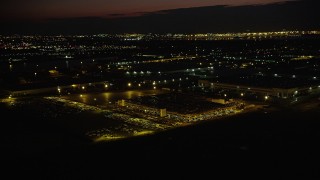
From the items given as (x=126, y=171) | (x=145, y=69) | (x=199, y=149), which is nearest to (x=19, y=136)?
(x=126, y=171)

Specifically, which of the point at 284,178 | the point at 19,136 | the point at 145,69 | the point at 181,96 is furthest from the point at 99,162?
the point at 145,69

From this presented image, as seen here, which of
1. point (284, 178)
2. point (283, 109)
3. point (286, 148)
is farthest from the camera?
point (283, 109)

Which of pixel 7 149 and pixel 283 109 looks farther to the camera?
pixel 283 109

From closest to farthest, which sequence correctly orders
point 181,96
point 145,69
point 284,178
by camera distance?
point 284,178 → point 181,96 → point 145,69

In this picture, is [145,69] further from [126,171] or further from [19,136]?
[126,171]

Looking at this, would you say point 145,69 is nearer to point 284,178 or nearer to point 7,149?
point 7,149

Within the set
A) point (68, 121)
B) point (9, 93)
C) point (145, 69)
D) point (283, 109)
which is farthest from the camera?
point (145, 69)
